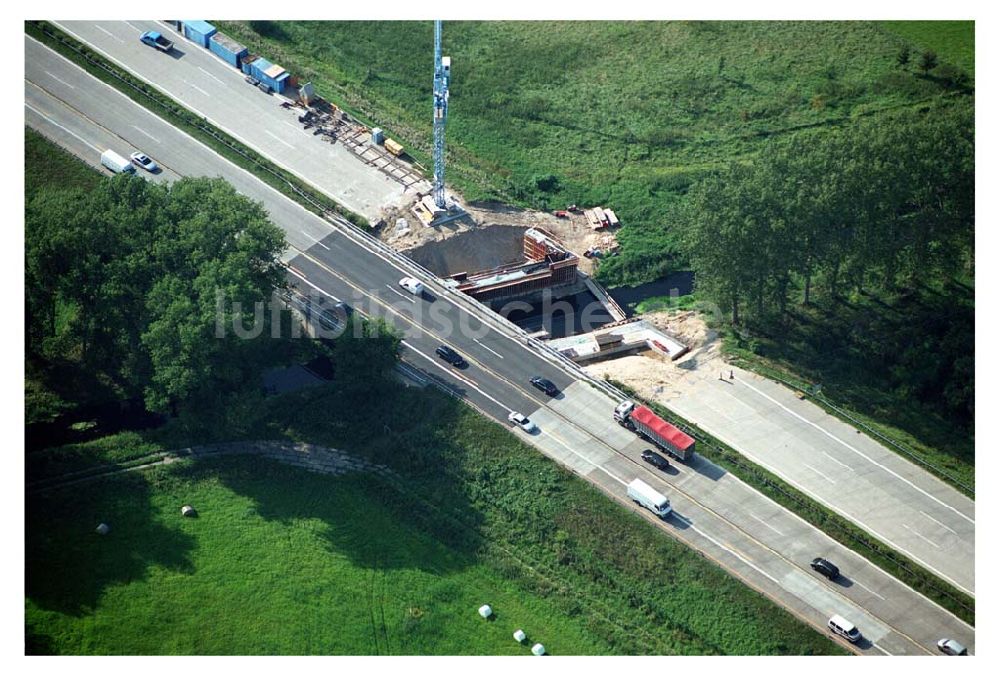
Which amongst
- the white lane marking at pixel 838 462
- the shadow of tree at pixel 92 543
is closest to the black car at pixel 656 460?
the white lane marking at pixel 838 462

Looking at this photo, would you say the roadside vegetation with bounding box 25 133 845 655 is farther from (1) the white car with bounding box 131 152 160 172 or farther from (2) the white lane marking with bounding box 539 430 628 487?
(1) the white car with bounding box 131 152 160 172

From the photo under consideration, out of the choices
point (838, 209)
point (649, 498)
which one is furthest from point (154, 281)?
point (838, 209)

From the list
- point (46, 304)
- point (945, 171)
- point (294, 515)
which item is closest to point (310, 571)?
point (294, 515)

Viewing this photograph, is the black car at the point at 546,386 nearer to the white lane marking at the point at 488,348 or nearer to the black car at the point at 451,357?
the white lane marking at the point at 488,348

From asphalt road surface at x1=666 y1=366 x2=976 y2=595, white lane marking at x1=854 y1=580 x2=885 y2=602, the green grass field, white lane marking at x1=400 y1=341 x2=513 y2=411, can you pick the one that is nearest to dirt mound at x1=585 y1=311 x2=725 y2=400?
asphalt road surface at x1=666 y1=366 x2=976 y2=595

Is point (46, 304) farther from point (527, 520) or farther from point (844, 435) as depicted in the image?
point (844, 435)

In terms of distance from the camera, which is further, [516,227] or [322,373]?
[516,227]
